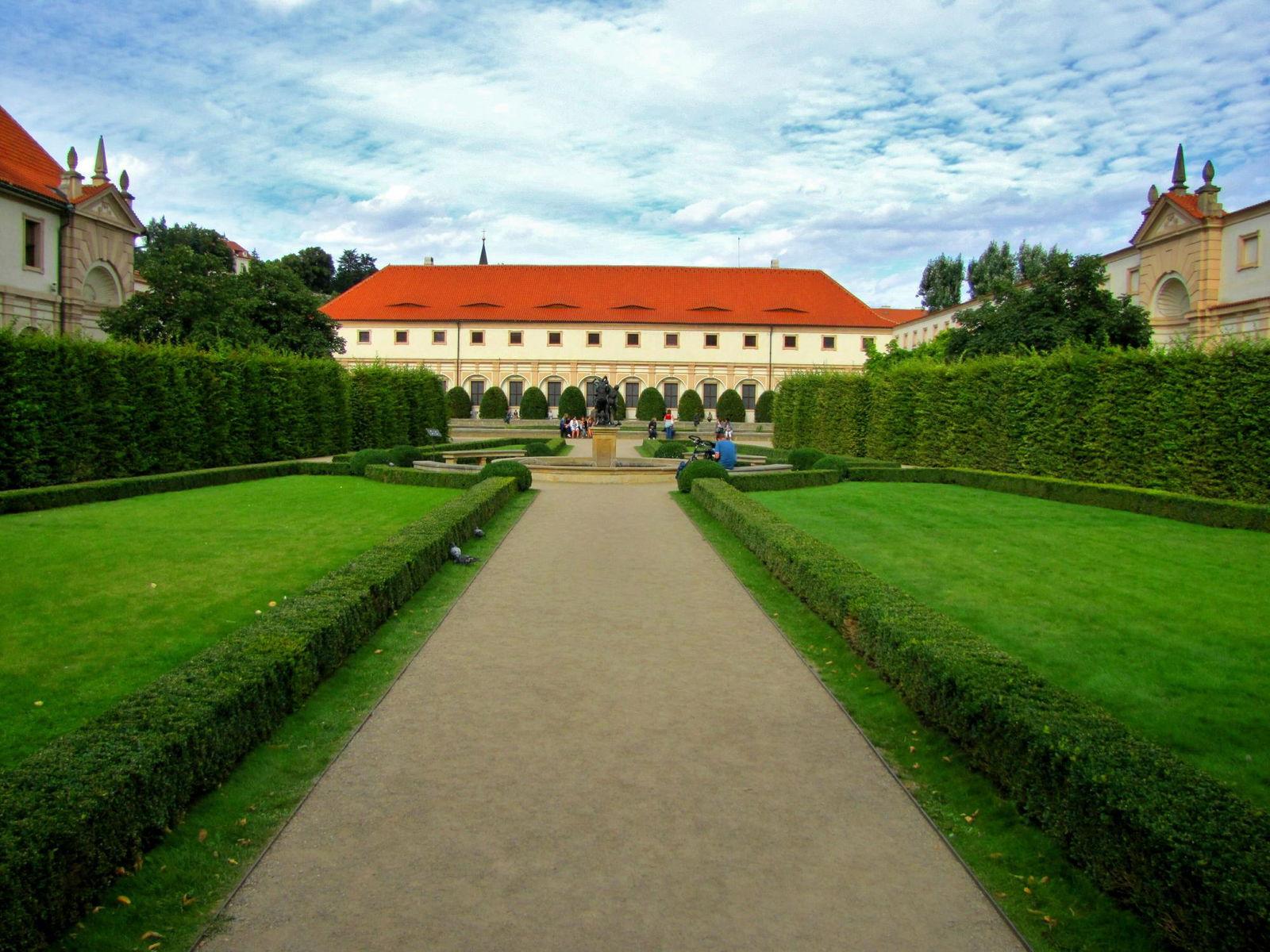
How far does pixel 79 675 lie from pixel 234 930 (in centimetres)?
358

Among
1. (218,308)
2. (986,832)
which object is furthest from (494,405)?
(986,832)

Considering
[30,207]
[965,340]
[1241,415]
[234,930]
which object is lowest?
[234,930]

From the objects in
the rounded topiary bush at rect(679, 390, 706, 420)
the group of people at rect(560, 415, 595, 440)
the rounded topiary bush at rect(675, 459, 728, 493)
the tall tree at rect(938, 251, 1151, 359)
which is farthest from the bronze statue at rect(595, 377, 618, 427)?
the rounded topiary bush at rect(679, 390, 706, 420)

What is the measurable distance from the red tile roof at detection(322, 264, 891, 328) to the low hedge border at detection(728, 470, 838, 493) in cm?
4414

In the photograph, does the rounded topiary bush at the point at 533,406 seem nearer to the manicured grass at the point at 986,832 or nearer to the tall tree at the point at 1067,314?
the tall tree at the point at 1067,314

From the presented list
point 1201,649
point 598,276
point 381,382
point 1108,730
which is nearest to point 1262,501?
point 1201,649

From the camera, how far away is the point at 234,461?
22828 mm

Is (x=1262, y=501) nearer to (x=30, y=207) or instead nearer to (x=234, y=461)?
(x=234, y=461)

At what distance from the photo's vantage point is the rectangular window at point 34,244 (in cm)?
2921

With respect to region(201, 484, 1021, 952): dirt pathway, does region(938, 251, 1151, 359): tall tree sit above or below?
above

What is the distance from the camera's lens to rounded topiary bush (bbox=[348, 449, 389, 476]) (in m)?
21.8

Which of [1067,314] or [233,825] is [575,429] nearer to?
[1067,314]

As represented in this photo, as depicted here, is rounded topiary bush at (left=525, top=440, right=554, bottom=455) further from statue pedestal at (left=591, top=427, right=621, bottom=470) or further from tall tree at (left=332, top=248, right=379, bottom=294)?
tall tree at (left=332, top=248, right=379, bottom=294)

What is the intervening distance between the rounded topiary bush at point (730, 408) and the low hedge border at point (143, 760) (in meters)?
53.8
